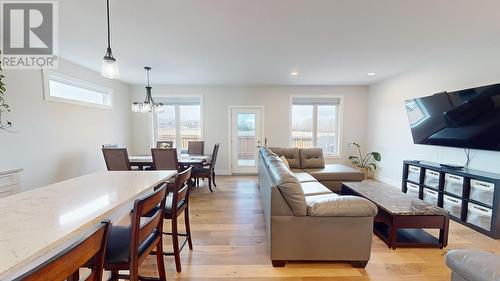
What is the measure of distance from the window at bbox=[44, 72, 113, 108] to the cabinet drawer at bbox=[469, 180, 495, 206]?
243 inches

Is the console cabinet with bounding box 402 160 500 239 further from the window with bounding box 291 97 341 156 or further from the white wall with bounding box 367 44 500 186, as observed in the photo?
the window with bounding box 291 97 341 156

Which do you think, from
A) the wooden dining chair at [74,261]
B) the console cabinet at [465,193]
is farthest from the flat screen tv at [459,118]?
the wooden dining chair at [74,261]

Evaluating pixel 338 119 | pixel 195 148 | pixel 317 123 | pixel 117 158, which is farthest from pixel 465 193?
pixel 117 158

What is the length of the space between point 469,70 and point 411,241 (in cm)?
271

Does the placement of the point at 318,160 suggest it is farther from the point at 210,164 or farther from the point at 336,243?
the point at 336,243

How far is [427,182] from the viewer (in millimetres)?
3602

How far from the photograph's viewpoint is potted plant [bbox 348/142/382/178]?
5.67 m

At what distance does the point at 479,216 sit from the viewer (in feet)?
9.10

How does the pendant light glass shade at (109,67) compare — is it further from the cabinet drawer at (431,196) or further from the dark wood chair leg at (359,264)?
the cabinet drawer at (431,196)

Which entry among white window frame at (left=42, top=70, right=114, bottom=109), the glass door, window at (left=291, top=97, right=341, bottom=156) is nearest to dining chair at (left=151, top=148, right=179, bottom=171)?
white window frame at (left=42, top=70, right=114, bottom=109)

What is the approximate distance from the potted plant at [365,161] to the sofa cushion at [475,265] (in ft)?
14.4

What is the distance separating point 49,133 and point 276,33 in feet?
12.4

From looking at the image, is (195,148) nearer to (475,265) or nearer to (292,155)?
(292,155)

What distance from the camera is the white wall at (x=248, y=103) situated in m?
6.00
